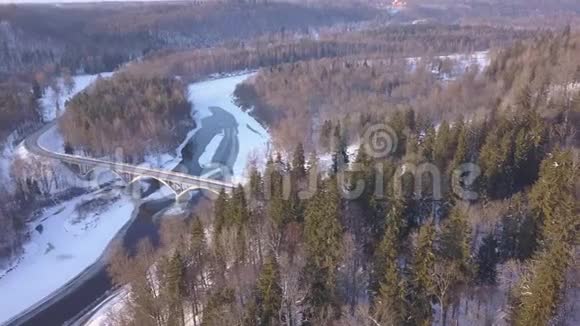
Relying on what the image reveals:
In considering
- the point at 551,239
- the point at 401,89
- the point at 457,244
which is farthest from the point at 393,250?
the point at 401,89

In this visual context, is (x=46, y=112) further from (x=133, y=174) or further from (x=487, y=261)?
(x=487, y=261)

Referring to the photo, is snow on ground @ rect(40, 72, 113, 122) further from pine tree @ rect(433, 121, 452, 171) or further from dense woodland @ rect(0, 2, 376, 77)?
pine tree @ rect(433, 121, 452, 171)

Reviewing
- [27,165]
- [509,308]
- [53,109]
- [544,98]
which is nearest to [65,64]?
[53,109]

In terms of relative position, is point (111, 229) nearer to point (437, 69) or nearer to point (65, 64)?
point (437, 69)

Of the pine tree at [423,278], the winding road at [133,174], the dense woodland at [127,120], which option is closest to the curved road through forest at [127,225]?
the winding road at [133,174]

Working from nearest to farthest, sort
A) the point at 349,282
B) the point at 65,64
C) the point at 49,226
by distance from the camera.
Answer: the point at 349,282
the point at 49,226
the point at 65,64

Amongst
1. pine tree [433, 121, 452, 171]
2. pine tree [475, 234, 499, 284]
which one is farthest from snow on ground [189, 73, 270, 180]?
pine tree [475, 234, 499, 284]
